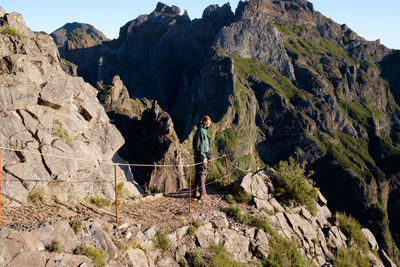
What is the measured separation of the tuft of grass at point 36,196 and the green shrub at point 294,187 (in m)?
9.84

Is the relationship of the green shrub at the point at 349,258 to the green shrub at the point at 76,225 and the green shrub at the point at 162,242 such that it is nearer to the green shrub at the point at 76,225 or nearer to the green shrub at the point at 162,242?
the green shrub at the point at 162,242

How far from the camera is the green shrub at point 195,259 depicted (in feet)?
28.2

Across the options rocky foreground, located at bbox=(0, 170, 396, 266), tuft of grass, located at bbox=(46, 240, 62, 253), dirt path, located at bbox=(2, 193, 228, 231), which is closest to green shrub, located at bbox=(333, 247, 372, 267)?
rocky foreground, located at bbox=(0, 170, 396, 266)

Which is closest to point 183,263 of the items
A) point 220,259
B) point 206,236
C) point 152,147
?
point 220,259

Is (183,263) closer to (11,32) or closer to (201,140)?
(201,140)

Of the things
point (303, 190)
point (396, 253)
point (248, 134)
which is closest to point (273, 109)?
point (248, 134)

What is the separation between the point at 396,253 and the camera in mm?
119875

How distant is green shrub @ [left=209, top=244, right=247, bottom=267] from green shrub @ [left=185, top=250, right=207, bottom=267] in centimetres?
25

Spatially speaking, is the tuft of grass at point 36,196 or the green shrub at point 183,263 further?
the tuft of grass at point 36,196

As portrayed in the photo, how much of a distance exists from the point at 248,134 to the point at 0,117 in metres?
153

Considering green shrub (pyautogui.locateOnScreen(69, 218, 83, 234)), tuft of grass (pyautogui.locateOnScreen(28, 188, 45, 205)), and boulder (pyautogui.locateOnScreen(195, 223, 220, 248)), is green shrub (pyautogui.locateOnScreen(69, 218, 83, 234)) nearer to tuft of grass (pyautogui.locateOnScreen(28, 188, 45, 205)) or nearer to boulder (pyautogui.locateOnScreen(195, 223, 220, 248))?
tuft of grass (pyautogui.locateOnScreen(28, 188, 45, 205))

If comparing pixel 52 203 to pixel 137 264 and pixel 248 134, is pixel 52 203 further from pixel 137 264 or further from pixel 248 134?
pixel 248 134

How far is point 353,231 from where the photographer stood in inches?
583

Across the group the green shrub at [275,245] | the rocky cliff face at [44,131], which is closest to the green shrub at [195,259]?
the green shrub at [275,245]
